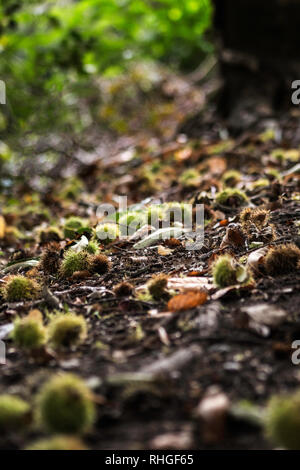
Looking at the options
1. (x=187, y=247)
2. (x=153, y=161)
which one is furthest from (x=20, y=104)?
(x=187, y=247)

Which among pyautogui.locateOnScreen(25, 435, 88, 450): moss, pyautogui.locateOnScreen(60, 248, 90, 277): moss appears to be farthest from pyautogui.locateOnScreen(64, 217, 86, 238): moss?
pyautogui.locateOnScreen(25, 435, 88, 450): moss

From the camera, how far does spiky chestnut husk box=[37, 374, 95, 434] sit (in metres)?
1.05

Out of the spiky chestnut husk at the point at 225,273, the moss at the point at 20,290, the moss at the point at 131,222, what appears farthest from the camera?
the moss at the point at 131,222

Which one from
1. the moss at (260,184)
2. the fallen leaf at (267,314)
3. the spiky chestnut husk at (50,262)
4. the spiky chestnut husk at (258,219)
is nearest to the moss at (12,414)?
the fallen leaf at (267,314)

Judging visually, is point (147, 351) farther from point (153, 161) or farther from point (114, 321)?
point (153, 161)

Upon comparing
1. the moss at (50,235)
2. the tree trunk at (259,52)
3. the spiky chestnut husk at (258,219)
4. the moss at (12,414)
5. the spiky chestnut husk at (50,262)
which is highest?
the tree trunk at (259,52)

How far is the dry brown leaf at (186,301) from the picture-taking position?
160 cm

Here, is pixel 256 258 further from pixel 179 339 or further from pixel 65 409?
pixel 65 409

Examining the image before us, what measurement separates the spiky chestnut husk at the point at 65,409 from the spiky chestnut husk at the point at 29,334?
0.36 meters

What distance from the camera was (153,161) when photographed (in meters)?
4.97

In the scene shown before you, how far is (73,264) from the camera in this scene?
2.21m

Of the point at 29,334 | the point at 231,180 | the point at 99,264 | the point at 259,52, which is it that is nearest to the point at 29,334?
the point at 29,334

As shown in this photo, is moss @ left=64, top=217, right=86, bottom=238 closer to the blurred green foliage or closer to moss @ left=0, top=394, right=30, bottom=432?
moss @ left=0, top=394, right=30, bottom=432

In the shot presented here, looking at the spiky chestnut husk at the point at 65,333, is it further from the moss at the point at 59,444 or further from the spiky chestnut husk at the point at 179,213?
the spiky chestnut husk at the point at 179,213
